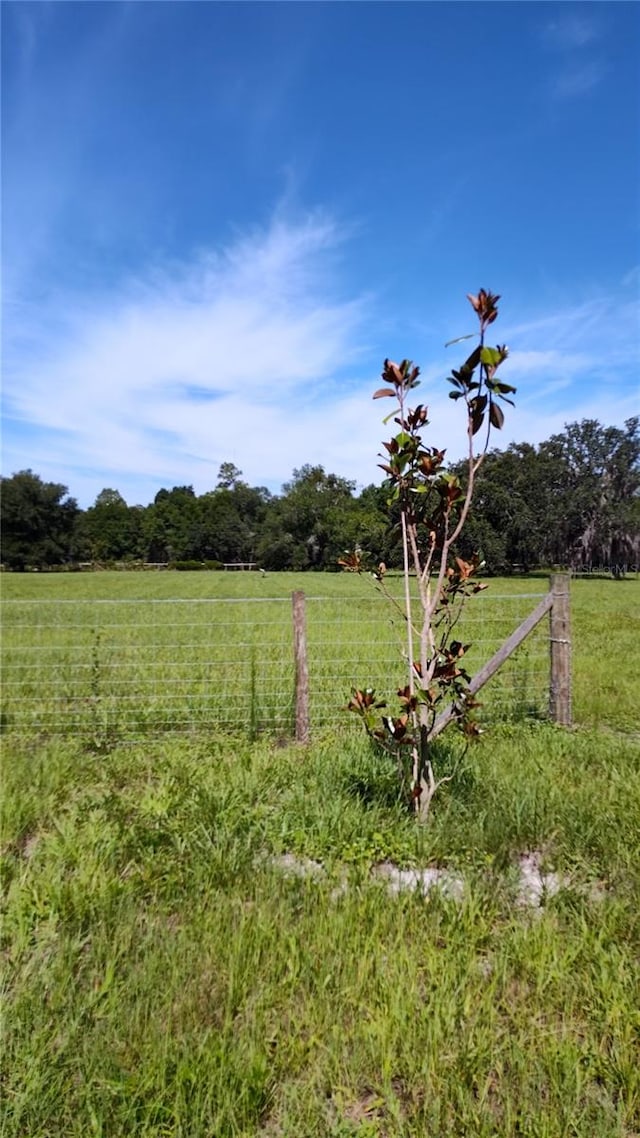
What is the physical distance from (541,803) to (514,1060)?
68.0 inches

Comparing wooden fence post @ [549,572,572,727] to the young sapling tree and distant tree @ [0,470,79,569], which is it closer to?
the young sapling tree

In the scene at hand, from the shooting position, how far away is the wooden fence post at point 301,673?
521 centimetres

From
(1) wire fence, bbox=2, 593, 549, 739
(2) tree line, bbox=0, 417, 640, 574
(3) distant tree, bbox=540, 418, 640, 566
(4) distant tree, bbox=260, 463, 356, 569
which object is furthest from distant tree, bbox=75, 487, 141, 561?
(1) wire fence, bbox=2, 593, 549, 739

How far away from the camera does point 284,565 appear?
7719cm

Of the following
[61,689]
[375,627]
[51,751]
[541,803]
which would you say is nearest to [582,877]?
[541,803]

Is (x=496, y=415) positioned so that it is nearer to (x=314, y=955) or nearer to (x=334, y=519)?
(x=314, y=955)

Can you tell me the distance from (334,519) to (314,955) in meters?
74.3

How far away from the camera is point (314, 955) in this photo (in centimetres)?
239

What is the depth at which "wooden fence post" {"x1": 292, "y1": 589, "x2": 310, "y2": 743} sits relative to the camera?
17.1ft

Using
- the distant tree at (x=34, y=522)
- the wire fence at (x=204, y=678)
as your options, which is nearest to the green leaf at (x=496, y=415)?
the wire fence at (x=204, y=678)

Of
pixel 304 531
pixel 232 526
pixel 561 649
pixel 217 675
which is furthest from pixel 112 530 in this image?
pixel 561 649

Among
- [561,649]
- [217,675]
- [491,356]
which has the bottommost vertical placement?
[217,675]

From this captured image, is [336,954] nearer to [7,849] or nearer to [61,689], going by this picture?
[7,849]

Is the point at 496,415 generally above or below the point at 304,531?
below
